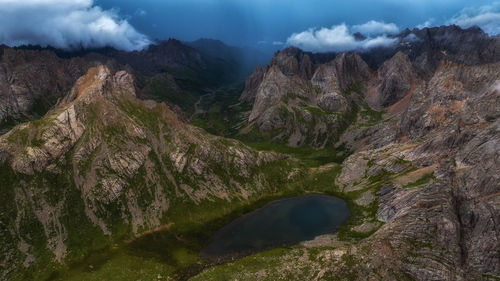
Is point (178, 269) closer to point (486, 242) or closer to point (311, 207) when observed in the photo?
point (311, 207)

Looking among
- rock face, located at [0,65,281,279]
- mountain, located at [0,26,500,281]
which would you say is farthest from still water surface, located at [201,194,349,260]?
rock face, located at [0,65,281,279]

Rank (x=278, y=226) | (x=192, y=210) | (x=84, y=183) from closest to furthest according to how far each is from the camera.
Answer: (x=278, y=226) < (x=84, y=183) < (x=192, y=210)

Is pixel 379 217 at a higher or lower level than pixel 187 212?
lower

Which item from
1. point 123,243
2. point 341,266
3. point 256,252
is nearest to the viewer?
point 341,266

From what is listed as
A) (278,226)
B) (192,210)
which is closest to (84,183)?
(192,210)

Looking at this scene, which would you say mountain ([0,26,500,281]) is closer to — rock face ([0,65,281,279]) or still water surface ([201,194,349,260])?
rock face ([0,65,281,279])

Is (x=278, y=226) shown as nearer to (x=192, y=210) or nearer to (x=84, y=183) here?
(x=192, y=210)

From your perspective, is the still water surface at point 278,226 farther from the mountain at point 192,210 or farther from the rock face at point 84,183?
the rock face at point 84,183

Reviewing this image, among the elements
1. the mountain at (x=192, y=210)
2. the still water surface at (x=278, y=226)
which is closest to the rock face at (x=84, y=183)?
the mountain at (x=192, y=210)

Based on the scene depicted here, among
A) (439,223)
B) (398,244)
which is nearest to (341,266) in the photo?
(398,244)
